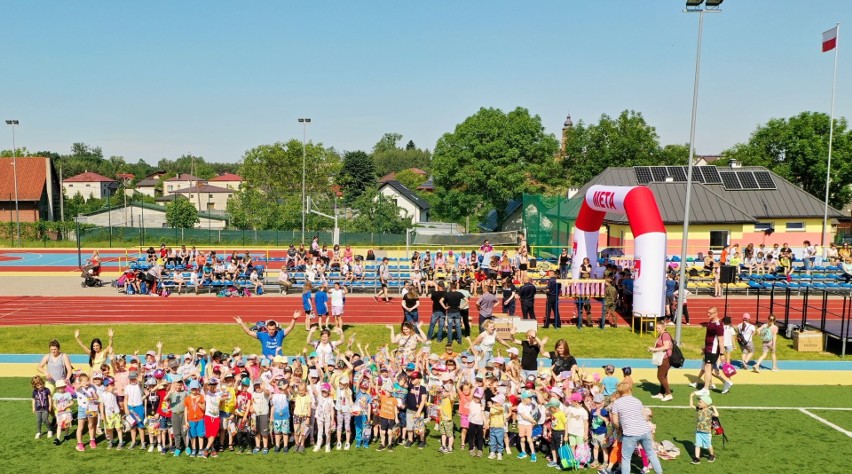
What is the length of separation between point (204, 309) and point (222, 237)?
2438cm

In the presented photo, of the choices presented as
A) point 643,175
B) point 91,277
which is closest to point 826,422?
point 91,277

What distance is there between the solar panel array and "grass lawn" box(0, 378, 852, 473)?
2372 centimetres

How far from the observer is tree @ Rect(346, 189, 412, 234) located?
47.0 metres

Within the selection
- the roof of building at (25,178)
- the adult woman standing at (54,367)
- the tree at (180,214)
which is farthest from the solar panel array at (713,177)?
the roof of building at (25,178)

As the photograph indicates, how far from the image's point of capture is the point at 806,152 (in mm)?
45969

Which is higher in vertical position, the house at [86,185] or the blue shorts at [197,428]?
the house at [86,185]

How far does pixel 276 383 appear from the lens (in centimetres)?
1019

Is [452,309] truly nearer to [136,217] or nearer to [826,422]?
[826,422]

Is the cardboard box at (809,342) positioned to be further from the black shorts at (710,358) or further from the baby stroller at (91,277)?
the baby stroller at (91,277)

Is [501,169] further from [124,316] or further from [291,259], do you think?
[124,316]

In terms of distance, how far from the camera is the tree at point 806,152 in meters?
44.9

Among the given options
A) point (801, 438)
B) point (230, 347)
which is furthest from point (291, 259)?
point (801, 438)

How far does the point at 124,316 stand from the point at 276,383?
12219mm

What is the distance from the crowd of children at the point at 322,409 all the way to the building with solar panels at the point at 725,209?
2019cm
